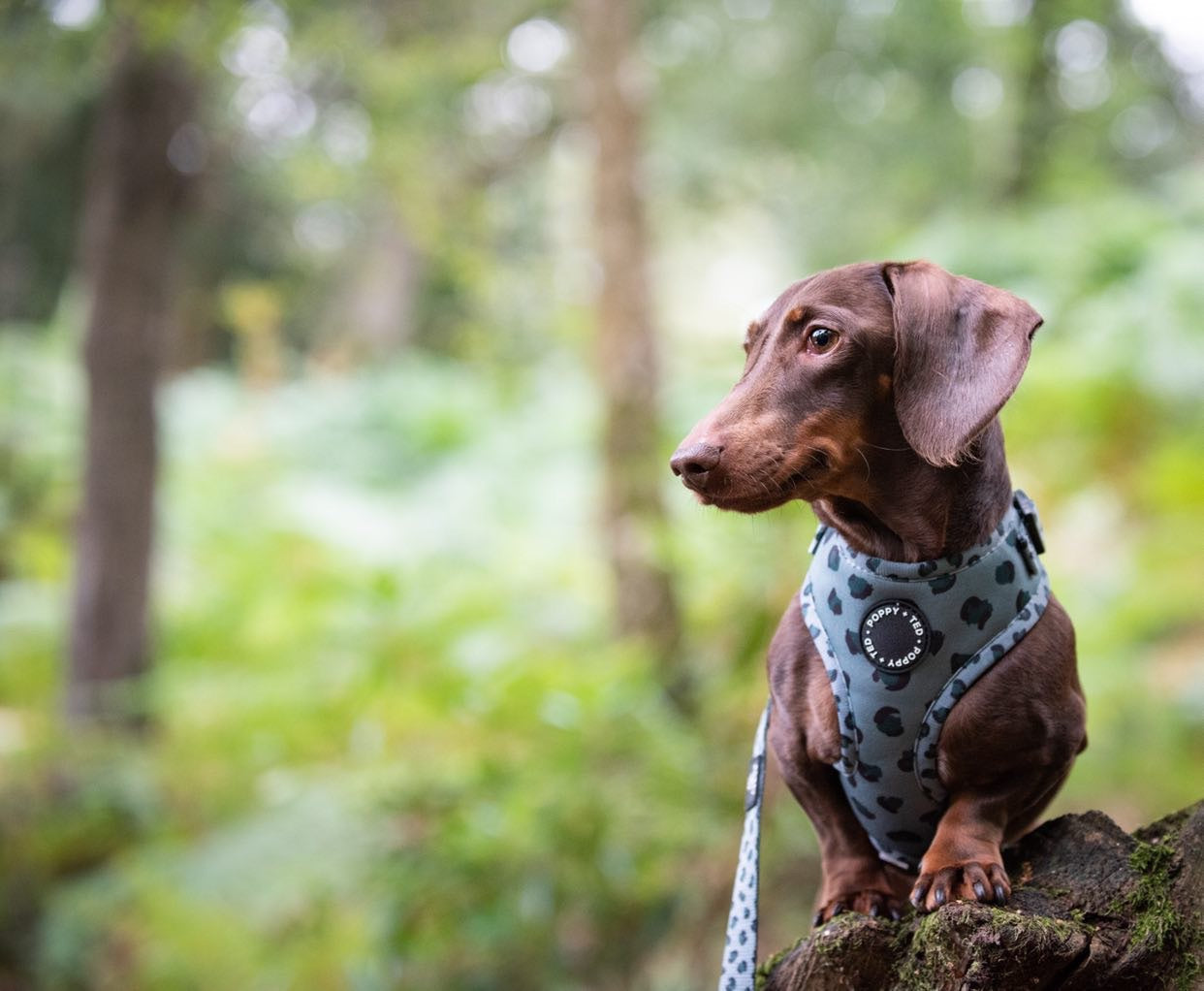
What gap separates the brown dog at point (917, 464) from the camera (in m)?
1.21

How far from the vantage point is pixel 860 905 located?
146 cm

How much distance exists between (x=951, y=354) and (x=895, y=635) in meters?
0.31

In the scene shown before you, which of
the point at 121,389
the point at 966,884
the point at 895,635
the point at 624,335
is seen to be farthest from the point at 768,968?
the point at 121,389

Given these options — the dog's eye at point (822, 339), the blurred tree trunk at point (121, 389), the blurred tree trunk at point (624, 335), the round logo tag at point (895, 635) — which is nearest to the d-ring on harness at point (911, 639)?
the round logo tag at point (895, 635)

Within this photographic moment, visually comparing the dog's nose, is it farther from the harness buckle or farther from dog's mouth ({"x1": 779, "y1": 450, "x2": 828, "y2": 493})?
the harness buckle

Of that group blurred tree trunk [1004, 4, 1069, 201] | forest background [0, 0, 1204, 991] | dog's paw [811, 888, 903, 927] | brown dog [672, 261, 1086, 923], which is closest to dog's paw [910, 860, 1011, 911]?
brown dog [672, 261, 1086, 923]

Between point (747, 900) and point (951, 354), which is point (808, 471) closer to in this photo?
point (951, 354)

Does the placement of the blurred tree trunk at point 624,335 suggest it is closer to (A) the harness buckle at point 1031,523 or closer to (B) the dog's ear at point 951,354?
(A) the harness buckle at point 1031,523

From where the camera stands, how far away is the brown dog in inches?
47.6

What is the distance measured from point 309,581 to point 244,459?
456 centimetres

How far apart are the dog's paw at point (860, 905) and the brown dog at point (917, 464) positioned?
0.46 feet

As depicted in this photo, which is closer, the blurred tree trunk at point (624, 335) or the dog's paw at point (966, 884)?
the dog's paw at point (966, 884)

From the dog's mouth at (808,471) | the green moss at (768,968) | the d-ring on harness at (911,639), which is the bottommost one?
the green moss at (768,968)

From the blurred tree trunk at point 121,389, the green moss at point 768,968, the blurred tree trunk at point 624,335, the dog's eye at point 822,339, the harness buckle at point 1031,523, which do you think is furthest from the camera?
the blurred tree trunk at point 121,389
